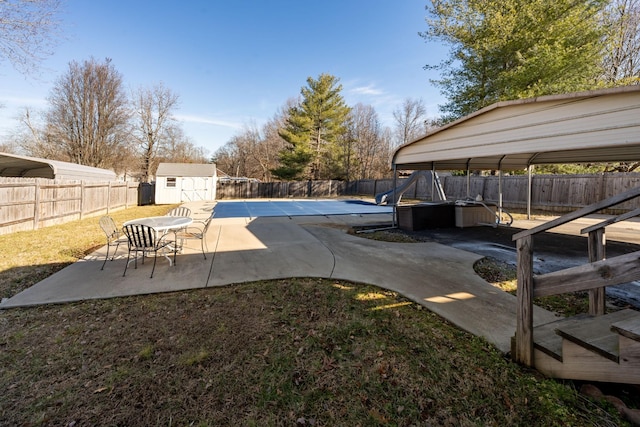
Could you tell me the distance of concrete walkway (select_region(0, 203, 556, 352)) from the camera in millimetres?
3201

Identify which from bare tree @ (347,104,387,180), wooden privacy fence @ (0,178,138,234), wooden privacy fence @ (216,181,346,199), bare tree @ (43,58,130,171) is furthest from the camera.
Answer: bare tree @ (347,104,387,180)

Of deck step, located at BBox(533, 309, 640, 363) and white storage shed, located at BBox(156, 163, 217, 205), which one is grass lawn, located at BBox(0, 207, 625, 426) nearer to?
deck step, located at BBox(533, 309, 640, 363)

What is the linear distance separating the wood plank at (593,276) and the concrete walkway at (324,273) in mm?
775

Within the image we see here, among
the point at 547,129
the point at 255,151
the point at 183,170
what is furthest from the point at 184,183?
the point at 547,129

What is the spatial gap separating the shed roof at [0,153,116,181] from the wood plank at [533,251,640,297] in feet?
48.7

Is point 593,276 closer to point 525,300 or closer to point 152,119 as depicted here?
point 525,300

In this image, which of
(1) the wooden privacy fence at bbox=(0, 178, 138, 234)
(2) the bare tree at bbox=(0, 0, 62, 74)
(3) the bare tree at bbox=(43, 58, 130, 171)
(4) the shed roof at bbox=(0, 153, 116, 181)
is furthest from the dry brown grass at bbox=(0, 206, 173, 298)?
(3) the bare tree at bbox=(43, 58, 130, 171)

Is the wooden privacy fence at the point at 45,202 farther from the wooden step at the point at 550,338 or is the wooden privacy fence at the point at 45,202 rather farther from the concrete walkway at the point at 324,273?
the wooden step at the point at 550,338

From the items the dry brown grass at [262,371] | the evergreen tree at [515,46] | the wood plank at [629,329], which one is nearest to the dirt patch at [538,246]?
the wood plank at [629,329]

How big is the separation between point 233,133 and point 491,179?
34966mm

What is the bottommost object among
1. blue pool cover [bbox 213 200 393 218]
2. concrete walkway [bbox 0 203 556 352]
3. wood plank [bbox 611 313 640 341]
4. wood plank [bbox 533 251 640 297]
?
concrete walkway [bbox 0 203 556 352]

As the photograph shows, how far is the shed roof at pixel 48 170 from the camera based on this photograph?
10.8 m

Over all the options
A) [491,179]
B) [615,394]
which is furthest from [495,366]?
[491,179]

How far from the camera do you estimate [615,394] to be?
192 centimetres
